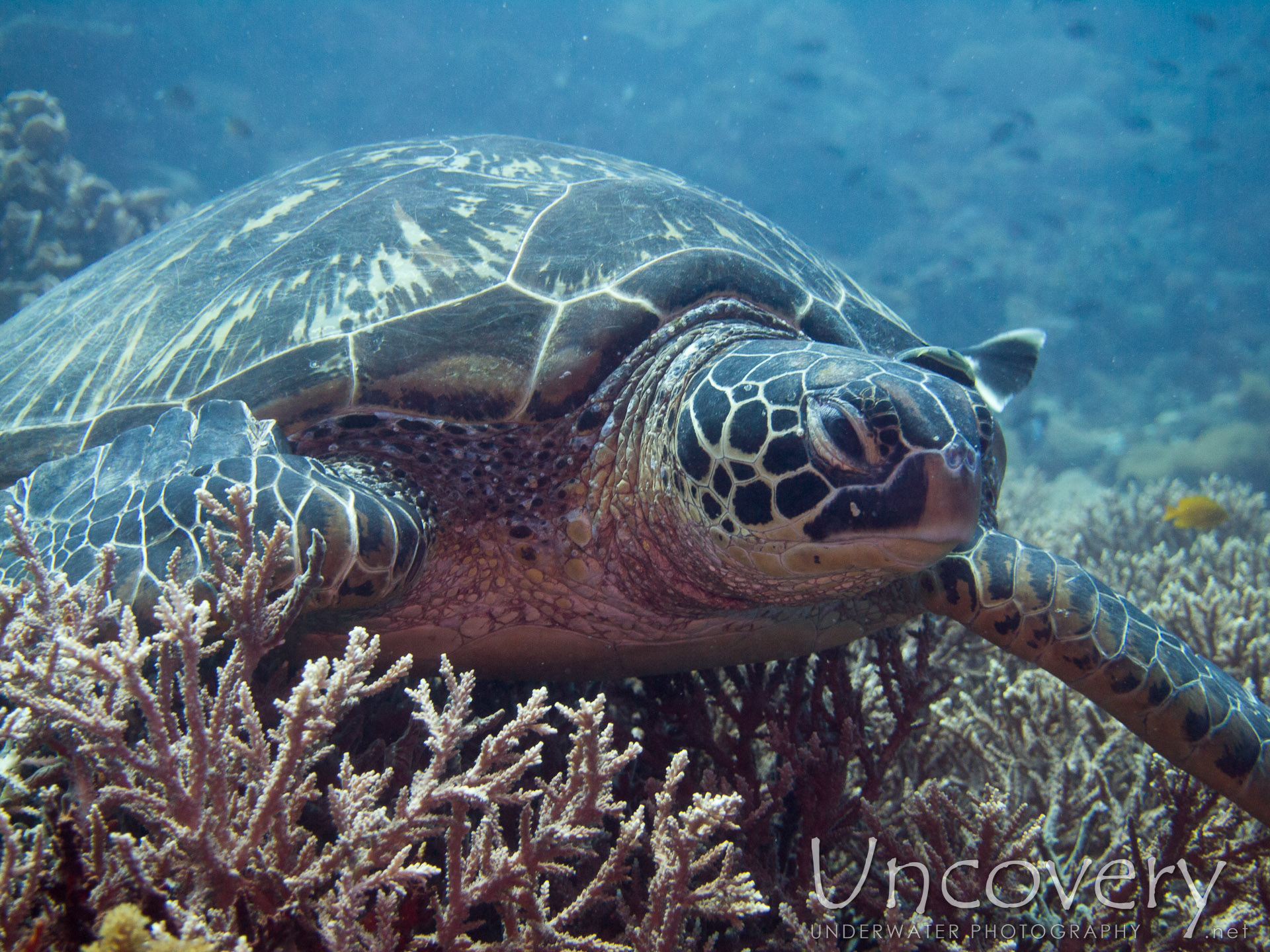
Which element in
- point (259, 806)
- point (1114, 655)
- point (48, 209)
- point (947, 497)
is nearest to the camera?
point (259, 806)

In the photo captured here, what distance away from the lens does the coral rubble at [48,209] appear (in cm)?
681

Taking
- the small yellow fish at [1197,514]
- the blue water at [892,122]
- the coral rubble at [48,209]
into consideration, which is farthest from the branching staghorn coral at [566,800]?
the blue water at [892,122]

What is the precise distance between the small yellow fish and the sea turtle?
3610mm

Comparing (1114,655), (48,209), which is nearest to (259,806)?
(1114,655)

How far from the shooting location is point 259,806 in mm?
930

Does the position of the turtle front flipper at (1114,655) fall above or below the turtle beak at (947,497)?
below

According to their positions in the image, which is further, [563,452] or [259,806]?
[563,452]

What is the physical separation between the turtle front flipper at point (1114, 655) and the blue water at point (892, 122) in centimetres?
1373

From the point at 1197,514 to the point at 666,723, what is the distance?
16.2ft

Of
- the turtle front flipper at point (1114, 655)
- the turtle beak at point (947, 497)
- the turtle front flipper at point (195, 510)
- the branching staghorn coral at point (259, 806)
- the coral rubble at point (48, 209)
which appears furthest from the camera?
the coral rubble at point (48, 209)

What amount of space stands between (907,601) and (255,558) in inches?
68.9

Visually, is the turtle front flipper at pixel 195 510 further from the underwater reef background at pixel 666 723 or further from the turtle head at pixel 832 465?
the turtle head at pixel 832 465

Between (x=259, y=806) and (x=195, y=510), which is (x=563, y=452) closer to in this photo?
(x=195, y=510)

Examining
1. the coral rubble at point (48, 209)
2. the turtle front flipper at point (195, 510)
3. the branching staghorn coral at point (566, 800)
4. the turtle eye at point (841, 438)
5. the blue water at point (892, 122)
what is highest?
the blue water at point (892, 122)
